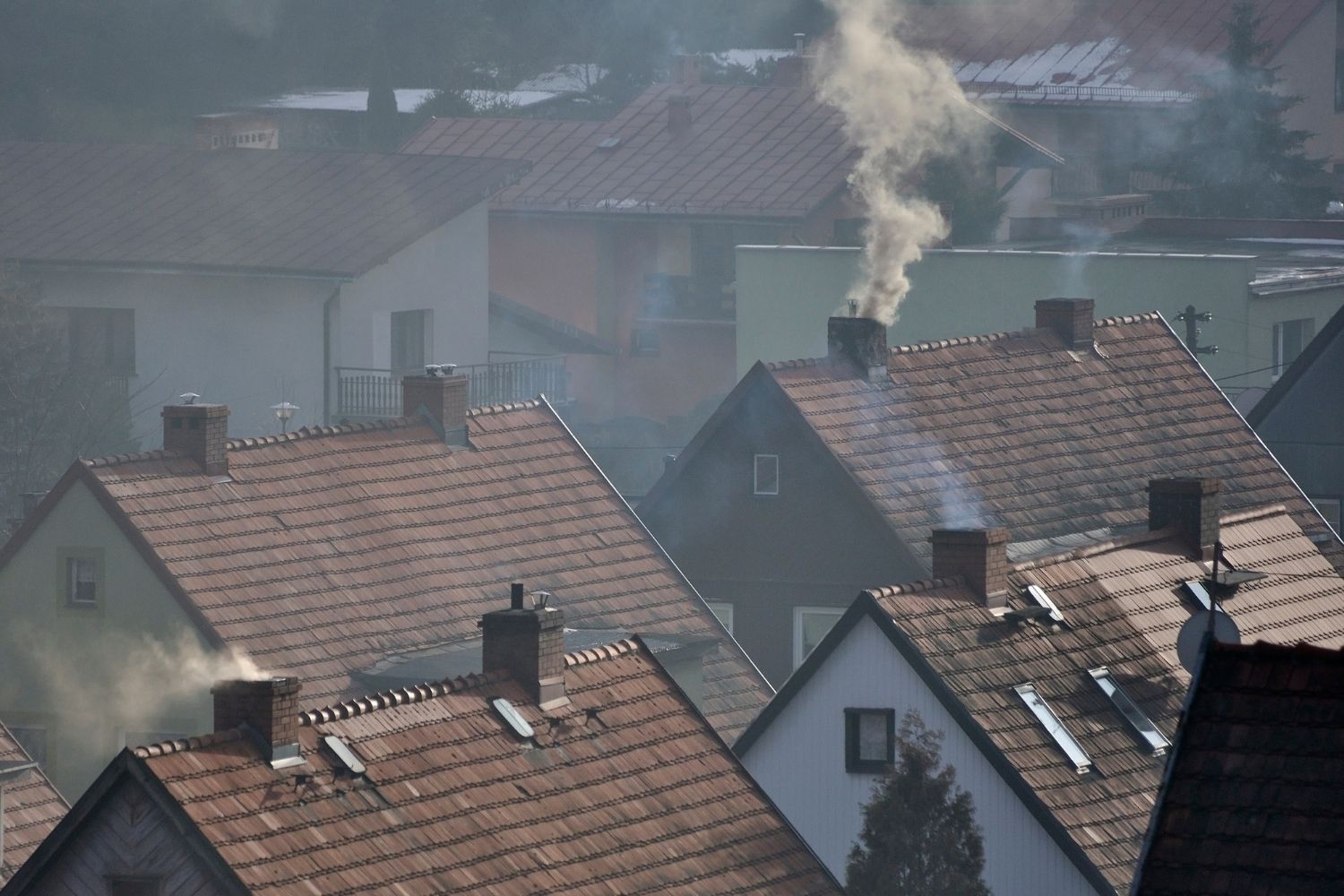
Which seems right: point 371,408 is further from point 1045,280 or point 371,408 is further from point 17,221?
point 1045,280

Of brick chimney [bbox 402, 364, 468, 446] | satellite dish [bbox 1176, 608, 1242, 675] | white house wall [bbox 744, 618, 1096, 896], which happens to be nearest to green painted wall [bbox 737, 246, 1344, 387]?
brick chimney [bbox 402, 364, 468, 446]

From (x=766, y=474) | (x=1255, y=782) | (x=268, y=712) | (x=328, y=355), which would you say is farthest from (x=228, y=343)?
(x=1255, y=782)

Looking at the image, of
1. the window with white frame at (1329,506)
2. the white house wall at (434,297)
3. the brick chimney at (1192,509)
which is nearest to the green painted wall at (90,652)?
the brick chimney at (1192,509)

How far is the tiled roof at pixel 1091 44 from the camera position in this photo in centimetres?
6600

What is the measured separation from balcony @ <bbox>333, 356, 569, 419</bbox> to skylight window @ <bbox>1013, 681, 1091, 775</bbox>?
25478 mm

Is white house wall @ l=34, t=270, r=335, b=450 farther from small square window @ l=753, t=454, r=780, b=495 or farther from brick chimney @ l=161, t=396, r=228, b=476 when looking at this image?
brick chimney @ l=161, t=396, r=228, b=476

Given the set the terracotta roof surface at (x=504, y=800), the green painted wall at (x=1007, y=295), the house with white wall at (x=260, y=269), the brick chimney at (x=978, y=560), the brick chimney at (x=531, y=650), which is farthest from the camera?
the house with white wall at (x=260, y=269)

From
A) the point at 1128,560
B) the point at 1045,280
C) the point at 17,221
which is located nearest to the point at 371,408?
the point at 17,221

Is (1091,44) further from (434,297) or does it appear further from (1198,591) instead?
(1198,591)

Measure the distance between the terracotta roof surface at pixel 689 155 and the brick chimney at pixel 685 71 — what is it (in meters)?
2.43

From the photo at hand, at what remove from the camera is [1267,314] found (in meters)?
44.5

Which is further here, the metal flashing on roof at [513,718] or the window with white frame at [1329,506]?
the window with white frame at [1329,506]

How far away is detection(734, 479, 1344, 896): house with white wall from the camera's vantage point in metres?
21.9

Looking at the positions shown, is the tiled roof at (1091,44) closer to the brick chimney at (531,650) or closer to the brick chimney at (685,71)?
the brick chimney at (685,71)
